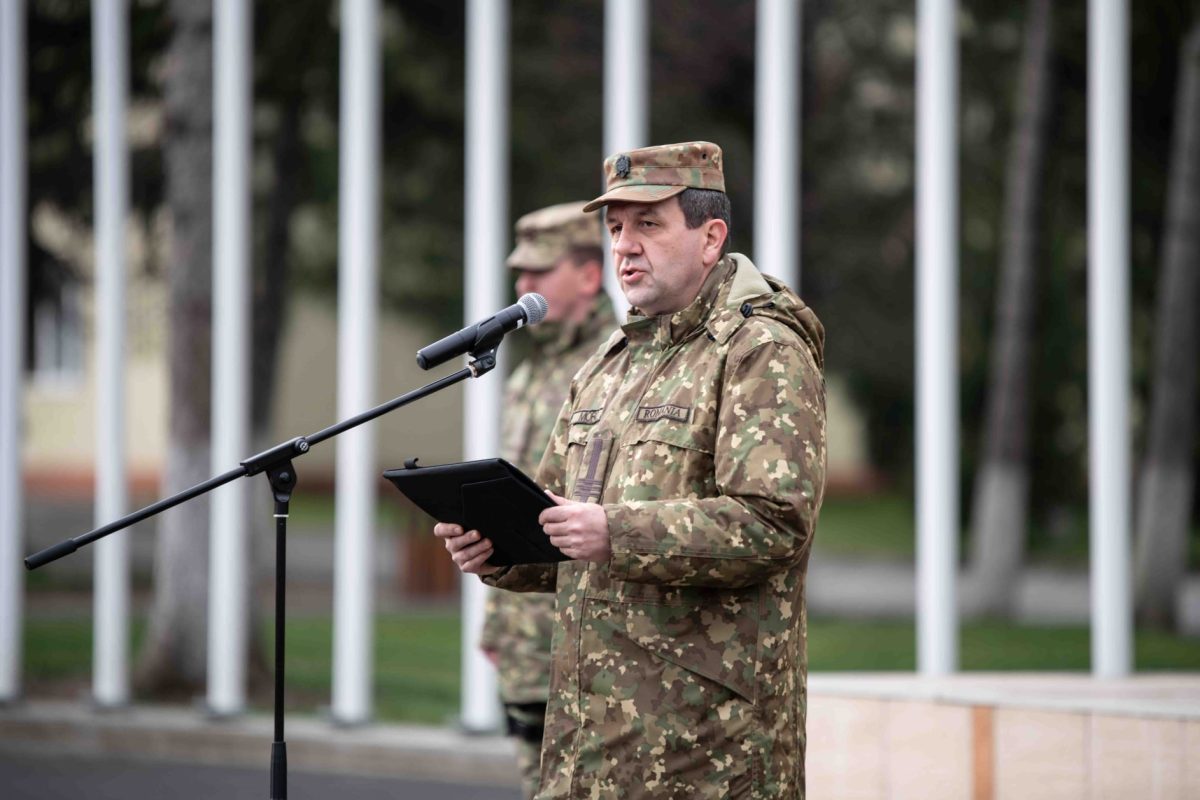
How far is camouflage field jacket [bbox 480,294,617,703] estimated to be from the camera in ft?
15.7

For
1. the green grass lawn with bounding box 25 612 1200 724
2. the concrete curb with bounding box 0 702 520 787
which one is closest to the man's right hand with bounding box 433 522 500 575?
the concrete curb with bounding box 0 702 520 787

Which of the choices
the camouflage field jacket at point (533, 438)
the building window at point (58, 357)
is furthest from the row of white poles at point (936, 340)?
the building window at point (58, 357)

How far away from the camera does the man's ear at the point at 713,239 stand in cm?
332

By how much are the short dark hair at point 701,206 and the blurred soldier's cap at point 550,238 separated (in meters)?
1.69

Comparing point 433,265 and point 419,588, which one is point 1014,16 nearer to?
point 433,265

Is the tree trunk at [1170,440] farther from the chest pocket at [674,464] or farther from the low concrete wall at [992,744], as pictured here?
the chest pocket at [674,464]

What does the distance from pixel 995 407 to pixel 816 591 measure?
3947mm

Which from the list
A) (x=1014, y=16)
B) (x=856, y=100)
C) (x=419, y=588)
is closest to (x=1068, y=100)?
(x=1014, y=16)

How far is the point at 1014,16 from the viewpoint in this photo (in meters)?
15.0

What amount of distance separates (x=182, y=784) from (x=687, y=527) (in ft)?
19.5

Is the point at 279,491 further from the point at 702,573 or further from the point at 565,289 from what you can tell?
the point at 565,289

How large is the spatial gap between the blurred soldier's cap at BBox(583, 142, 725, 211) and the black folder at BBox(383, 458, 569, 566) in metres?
0.63

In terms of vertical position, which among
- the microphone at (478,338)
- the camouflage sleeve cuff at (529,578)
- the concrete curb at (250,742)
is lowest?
the concrete curb at (250,742)

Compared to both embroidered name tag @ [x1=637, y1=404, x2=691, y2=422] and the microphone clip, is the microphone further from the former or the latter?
embroidered name tag @ [x1=637, y1=404, x2=691, y2=422]
